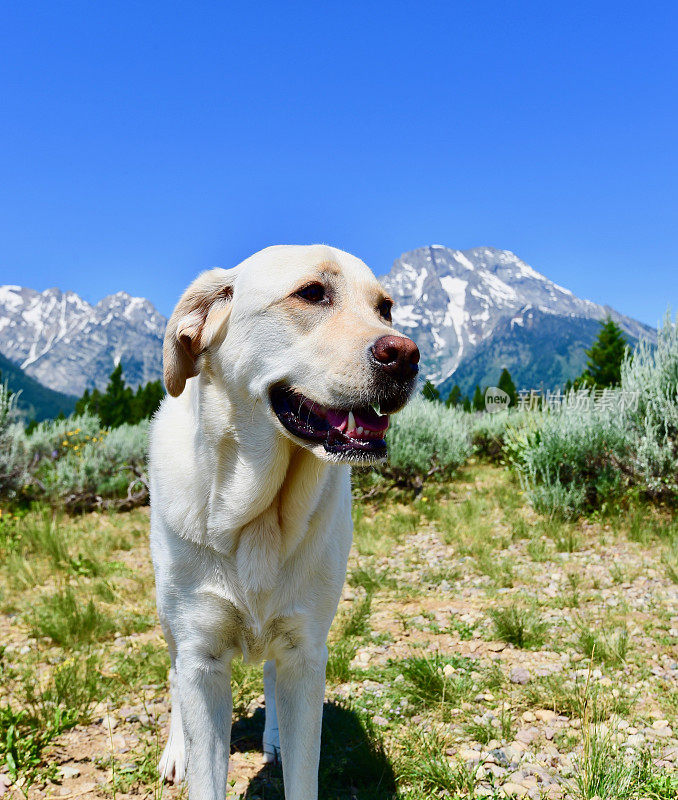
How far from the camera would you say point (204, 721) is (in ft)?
5.49

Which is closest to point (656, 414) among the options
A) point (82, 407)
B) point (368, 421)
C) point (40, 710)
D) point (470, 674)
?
point (470, 674)

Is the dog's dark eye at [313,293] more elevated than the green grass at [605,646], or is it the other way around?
the dog's dark eye at [313,293]

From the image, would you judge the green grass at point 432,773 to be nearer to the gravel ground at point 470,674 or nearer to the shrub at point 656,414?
the gravel ground at point 470,674

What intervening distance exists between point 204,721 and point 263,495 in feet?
2.29

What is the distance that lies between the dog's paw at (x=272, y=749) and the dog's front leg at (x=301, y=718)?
618 millimetres

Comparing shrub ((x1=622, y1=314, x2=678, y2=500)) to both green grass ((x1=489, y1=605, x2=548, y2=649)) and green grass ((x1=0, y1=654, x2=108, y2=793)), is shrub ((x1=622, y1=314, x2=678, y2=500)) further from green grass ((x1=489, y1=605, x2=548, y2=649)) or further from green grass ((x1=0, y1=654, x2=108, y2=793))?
green grass ((x1=0, y1=654, x2=108, y2=793))

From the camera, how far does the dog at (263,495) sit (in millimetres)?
1667

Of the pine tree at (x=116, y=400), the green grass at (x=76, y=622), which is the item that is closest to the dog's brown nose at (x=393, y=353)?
the green grass at (x=76, y=622)

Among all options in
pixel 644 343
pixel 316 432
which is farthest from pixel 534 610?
pixel 644 343

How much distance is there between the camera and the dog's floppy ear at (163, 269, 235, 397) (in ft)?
6.03

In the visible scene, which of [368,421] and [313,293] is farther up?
[313,293]

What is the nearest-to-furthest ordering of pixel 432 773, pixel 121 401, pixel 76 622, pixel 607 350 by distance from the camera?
pixel 432 773 < pixel 76 622 < pixel 607 350 < pixel 121 401

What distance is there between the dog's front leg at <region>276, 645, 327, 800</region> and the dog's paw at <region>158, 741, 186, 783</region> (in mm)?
649
